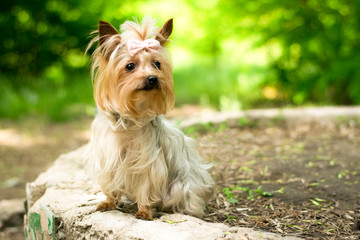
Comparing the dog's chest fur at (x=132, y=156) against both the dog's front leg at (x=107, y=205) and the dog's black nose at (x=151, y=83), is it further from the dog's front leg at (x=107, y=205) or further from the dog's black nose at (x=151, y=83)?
the dog's black nose at (x=151, y=83)

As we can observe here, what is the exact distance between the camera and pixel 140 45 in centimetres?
288

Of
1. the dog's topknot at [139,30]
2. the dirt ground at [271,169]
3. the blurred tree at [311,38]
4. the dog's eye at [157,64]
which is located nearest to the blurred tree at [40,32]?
the dirt ground at [271,169]

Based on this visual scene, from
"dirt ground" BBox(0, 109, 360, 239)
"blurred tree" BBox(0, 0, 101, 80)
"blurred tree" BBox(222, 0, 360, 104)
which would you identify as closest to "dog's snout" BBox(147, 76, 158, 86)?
"dirt ground" BBox(0, 109, 360, 239)

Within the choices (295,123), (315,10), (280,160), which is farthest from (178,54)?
(280,160)

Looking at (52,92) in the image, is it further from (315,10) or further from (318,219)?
(318,219)

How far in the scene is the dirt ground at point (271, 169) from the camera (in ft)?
10.9

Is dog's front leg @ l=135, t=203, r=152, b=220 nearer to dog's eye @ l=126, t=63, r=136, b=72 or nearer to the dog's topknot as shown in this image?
dog's eye @ l=126, t=63, r=136, b=72

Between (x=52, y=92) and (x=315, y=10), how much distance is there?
5.99 m

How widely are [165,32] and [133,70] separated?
1.23 feet

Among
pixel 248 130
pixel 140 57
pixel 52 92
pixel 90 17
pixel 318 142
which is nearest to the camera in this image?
pixel 140 57

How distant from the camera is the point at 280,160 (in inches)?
189

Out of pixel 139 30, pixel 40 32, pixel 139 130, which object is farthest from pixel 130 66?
pixel 40 32

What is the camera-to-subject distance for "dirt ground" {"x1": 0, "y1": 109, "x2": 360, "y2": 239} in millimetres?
3326

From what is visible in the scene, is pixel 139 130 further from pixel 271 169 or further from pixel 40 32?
pixel 40 32
